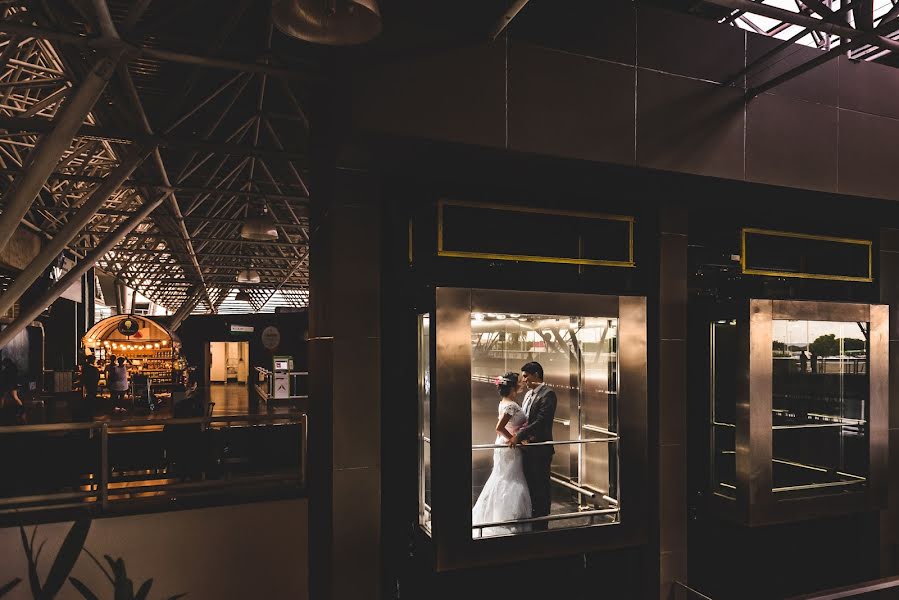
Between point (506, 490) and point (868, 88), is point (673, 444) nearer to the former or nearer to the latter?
point (506, 490)

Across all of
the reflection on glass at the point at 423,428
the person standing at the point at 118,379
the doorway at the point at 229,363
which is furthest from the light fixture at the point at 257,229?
the doorway at the point at 229,363

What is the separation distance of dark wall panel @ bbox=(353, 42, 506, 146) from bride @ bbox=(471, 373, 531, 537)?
191 centimetres

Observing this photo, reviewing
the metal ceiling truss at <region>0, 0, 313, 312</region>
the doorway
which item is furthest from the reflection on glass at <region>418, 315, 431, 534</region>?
the doorway

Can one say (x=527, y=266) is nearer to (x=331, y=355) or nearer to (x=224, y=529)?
(x=331, y=355)

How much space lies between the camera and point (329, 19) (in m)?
2.74

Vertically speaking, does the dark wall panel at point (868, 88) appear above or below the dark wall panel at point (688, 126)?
above

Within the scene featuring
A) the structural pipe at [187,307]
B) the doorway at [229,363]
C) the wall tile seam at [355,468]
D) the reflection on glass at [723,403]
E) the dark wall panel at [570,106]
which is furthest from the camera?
the doorway at [229,363]

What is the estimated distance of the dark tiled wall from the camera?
11.4 feet

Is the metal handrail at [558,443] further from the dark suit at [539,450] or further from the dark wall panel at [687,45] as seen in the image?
the dark wall panel at [687,45]

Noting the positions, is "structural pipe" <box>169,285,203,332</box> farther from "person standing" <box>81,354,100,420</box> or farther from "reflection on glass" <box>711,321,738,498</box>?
"reflection on glass" <box>711,321,738,498</box>

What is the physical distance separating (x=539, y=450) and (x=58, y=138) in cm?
578

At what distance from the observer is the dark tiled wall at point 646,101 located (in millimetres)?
3488

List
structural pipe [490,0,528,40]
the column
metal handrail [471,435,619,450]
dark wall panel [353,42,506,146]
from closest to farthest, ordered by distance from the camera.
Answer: structural pipe [490,0,528,40]
dark wall panel [353,42,506,146]
metal handrail [471,435,619,450]
the column

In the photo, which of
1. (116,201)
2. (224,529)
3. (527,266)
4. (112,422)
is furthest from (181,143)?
(116,201)
